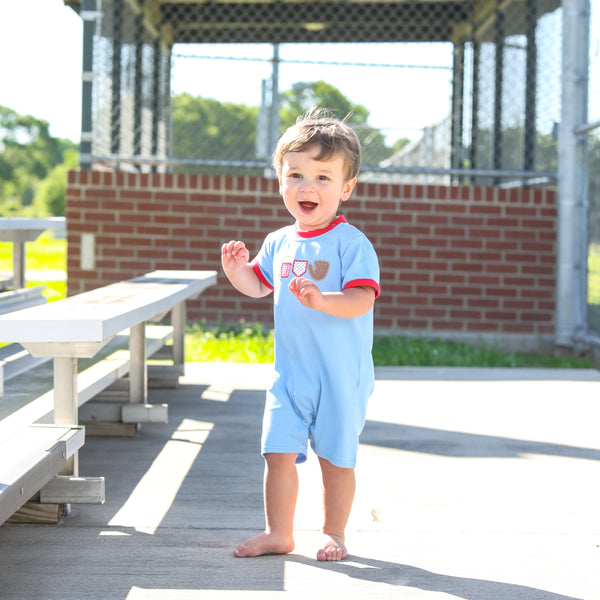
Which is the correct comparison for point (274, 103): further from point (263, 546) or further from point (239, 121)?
point (263, 546)

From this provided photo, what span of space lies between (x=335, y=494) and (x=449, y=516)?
2.00 ft

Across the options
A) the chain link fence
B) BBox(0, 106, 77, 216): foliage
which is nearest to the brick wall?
the chain link fence

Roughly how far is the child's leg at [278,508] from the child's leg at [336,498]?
4.6 inches

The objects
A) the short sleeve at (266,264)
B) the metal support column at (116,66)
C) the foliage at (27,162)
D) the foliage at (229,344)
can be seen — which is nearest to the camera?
the short sleeve at (266,264)

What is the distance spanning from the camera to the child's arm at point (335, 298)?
2.47 meters

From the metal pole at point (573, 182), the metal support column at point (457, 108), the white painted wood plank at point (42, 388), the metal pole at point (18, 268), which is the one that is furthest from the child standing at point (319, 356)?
the metal support column at point (457, 108)

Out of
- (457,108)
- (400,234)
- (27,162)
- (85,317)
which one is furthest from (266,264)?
(27,162)

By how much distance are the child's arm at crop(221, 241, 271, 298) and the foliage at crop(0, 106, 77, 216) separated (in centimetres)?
10842

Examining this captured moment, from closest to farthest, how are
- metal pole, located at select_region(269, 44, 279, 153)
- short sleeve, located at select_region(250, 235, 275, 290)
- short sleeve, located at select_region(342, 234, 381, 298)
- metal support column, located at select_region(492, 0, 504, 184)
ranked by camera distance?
short sleeve, located at select_region(342, 234, 381, 298) → short sleeve, located at select_region(250, 235, 275, 290) → metal pole, located at select_region(269, 44, 279, 153) → metal support column, located at select_region(492, 0, 504, 184)

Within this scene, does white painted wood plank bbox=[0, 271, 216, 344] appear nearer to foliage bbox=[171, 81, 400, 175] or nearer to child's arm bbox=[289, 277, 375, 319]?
child's arm bbox=[289, 277, 375, 319]

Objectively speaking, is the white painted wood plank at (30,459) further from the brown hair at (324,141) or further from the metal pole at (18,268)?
the metal pole at (18,268)

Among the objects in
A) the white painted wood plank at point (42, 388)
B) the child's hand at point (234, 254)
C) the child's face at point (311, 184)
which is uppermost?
the child's face at point (311, 184)

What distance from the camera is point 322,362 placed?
8.86 ft

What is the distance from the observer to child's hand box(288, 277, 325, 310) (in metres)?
2.46
